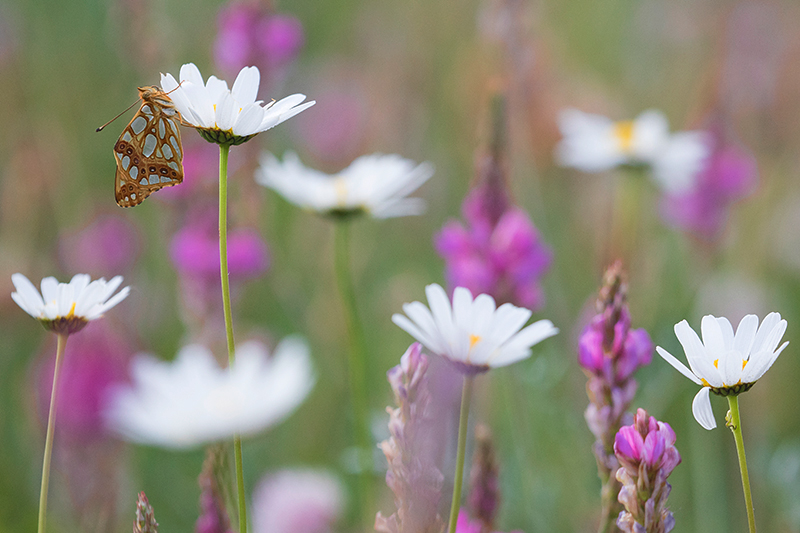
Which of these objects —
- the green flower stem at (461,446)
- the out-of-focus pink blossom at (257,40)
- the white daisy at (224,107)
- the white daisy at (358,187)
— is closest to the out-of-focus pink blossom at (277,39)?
the out-of-focus pink blossom at (257,40)

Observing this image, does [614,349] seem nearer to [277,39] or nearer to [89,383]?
[89,383]

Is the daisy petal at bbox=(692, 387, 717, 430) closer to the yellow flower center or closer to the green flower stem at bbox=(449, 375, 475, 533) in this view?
the green flower stem at bbox=(449, 375, 475, 533)

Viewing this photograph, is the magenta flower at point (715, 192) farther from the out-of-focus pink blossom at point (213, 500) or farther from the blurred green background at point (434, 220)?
the out-of-focus pink blossom at point (213, 500)

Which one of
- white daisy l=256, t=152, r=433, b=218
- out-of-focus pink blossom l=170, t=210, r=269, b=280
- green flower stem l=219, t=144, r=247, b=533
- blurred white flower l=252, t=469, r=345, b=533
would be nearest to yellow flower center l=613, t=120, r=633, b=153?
white daisy l=256, t=152, r=433, b=218

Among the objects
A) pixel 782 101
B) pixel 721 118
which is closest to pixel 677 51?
pixel 782 101

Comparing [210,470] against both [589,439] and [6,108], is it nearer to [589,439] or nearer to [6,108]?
[589,439]

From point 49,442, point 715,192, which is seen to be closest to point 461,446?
point 49,442
